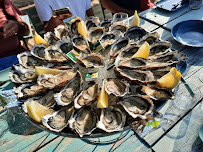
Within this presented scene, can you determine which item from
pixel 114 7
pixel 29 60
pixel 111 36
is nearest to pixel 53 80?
pixel 29 60

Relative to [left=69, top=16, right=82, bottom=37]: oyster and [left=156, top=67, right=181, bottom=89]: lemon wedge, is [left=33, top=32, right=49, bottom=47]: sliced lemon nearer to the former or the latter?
[left=69, top=16, right=82, bottom=37]: oyster

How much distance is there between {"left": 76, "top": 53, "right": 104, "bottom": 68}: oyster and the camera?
3.50 ft

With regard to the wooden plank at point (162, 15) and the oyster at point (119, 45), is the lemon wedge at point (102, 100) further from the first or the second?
the wooden plank at point (162, 15)

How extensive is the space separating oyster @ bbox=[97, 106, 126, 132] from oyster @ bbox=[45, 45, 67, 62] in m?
0.51

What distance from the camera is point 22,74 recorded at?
45.0 inches

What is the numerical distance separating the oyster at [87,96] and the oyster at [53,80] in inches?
6.1

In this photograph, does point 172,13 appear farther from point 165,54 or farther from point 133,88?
point 133,88

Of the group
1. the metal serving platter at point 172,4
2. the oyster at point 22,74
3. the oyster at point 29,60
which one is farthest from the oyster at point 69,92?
the metal serving platter at point 172,4

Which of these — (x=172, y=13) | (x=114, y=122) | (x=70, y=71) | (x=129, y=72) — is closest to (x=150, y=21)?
(x=172, y=13)

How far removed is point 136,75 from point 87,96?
0.35m

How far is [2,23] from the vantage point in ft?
6.22

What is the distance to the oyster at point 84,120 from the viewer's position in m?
0.82

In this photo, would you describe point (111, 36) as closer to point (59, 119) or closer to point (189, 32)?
point (59, 119)

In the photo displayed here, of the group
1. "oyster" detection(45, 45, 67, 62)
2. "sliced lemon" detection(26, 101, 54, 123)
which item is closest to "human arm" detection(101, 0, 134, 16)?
"oyster" detection(45, 45, 67, 62)
